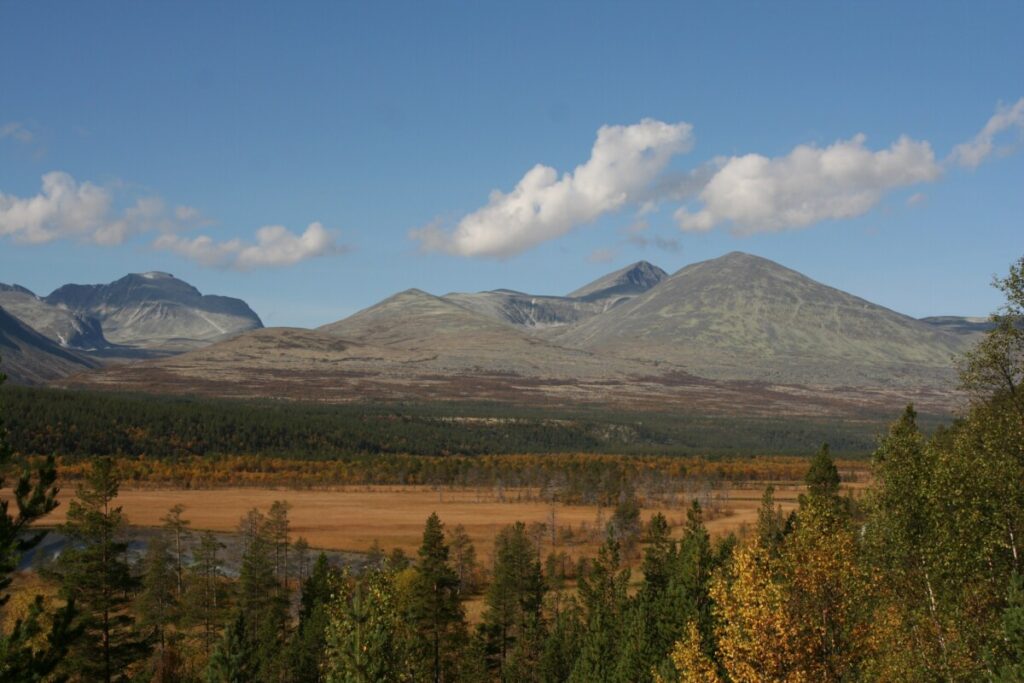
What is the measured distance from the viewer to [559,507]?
560ft

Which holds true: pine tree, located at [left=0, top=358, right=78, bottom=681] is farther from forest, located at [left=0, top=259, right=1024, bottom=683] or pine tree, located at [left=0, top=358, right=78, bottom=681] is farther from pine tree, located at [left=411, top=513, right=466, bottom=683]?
pine tree, located at [left=411, top=513, right=466, bottom=683]

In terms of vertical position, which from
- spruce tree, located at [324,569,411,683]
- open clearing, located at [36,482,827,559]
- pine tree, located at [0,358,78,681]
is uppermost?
pine tree, located at [0,358,78,681]

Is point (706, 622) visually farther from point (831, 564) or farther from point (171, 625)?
point (171, 625)

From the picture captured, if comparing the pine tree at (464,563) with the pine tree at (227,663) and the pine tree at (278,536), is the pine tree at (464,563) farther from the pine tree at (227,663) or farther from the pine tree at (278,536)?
the pine tree at (227,663)

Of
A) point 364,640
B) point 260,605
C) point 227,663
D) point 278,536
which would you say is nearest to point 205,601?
point 260,605

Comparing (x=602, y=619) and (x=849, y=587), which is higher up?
(x=849, y=587)

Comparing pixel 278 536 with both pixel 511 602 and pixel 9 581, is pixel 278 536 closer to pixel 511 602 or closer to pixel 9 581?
pixel 511 602

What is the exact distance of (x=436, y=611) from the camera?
53.4 metres

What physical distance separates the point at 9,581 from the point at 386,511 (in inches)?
5413

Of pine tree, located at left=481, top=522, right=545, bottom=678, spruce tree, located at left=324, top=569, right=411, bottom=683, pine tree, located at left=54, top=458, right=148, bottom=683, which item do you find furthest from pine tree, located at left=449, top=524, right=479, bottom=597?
spruce tree, located at left=324, top=569, right=411, bottom=683

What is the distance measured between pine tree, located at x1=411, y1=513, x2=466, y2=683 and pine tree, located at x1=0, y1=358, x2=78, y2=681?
114 feet

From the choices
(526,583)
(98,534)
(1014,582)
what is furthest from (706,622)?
(98,534)

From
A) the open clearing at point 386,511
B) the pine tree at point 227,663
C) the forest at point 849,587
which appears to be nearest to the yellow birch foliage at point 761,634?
the forest at point 849,587

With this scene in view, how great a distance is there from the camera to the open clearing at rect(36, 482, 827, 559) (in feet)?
414
